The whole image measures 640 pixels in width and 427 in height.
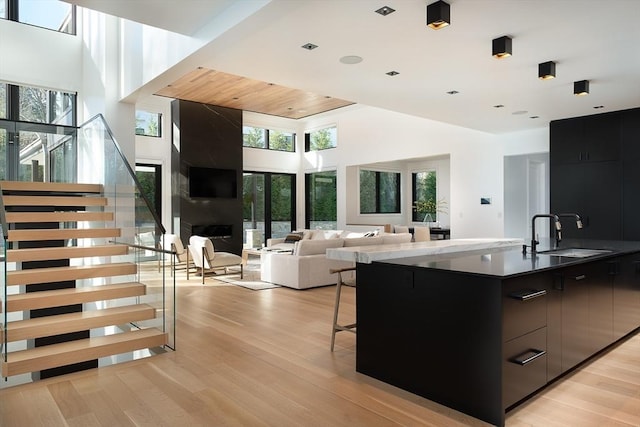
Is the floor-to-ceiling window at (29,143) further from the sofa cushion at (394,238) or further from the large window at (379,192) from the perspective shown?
the large window at (379,192)

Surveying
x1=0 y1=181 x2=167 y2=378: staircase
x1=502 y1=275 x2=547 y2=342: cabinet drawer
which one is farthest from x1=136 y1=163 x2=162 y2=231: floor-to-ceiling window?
x1=502 y1=275 x2=547 y2=342: cabinet drawer

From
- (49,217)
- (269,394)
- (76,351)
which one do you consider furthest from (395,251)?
(49,217)

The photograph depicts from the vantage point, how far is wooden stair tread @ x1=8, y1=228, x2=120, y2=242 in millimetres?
4793

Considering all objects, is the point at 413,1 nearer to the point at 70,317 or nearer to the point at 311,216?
the point at 70,317

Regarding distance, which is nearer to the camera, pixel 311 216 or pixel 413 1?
pixel 413 1

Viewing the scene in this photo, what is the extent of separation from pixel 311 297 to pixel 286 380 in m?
3.11

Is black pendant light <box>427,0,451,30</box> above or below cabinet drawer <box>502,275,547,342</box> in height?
above

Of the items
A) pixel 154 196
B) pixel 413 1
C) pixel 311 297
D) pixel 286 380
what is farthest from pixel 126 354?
pixel 154 196

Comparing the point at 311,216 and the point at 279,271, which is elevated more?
the point at 311,216

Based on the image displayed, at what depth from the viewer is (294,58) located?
449 centimetres

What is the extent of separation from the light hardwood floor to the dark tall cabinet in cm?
319

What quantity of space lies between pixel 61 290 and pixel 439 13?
4442 mm

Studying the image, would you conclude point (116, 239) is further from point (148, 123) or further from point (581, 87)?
point (581, 87)

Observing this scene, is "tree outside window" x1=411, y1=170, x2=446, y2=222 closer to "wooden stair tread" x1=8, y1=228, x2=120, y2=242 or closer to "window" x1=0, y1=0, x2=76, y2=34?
"wooden stair tread" x1=8, y1=228, x2=120, y2=242
